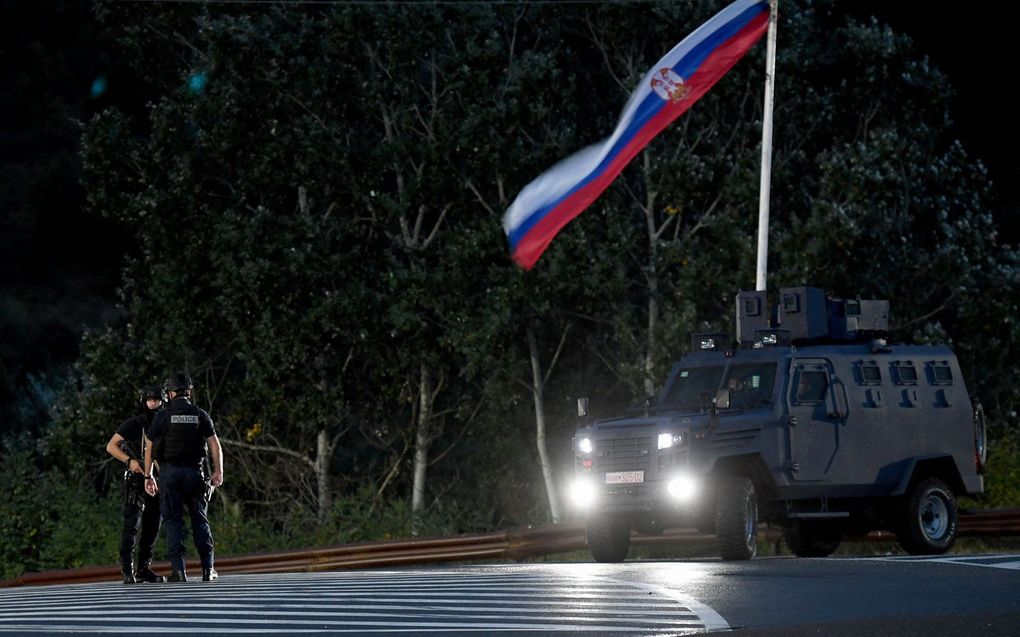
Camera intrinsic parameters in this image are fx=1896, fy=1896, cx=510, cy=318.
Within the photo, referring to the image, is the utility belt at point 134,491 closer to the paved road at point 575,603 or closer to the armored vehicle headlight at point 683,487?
the paved road at point 575,603

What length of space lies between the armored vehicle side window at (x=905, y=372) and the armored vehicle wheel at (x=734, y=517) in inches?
108

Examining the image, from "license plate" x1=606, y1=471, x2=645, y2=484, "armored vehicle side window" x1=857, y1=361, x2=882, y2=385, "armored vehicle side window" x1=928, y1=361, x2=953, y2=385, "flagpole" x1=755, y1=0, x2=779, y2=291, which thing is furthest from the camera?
"flagpole" x1=755, y1=0, x2=779, y2=291

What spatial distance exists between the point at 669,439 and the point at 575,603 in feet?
21.0

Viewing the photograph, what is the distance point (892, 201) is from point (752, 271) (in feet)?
10.1

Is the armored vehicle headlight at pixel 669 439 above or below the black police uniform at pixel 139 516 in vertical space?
above

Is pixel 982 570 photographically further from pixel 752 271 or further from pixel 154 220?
pixel 154 220

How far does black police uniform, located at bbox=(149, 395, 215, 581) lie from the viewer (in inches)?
691

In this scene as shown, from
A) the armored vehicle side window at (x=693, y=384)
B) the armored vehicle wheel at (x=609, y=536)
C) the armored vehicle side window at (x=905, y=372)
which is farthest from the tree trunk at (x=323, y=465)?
the armored vehicle side window at (x=905, y=372)

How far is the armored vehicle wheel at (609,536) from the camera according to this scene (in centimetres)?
1969

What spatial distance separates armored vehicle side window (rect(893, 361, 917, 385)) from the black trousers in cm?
816

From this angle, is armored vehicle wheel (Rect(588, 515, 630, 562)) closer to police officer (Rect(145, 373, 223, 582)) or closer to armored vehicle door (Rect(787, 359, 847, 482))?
armored vehicle door (Rect(787, 359, 847, 482))

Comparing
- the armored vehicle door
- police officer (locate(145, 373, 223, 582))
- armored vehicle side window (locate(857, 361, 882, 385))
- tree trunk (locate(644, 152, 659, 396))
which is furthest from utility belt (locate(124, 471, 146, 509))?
tree trunk (locate(644, 152, 659, 396))

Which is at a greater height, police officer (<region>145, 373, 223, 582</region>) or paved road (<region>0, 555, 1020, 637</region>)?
police officer (<region>145, 373, 223, 582</region>)

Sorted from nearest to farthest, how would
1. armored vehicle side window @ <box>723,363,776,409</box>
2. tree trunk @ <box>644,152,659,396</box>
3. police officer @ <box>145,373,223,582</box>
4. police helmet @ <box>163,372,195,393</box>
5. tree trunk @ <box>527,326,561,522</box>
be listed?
police officer @ <box>145,373,223,582</box> < police helmet @ <box>163,372,195,393</box> < armored vehicle side window @ <box>723,363,776,409</box> < tree trunk @ <box>644,152,659,396</box> < tree trunk @ <box>527,326,561,522</box>
